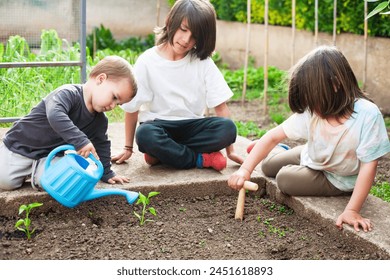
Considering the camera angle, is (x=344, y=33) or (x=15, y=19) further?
(x=344, y=33)

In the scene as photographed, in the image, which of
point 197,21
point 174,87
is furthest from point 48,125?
point 197,21

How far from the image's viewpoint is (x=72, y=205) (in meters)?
2.87

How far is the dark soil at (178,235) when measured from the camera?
258cm

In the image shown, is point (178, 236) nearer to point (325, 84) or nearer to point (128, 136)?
point (325, 84)

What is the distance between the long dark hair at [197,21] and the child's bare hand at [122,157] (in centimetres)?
66

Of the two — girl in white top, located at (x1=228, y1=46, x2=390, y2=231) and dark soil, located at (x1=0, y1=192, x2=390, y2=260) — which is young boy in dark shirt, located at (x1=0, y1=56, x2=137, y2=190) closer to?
dark soil, located at (x1=0, y1=192, x2=390, y2=260)

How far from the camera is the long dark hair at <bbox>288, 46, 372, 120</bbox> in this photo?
A: 9.13ft

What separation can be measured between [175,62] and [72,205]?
1104mm

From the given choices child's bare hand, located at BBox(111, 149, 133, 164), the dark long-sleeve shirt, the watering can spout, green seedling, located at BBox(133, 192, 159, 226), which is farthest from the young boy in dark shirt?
child's bare hand, located at BBox(111, 149, 133, 164)

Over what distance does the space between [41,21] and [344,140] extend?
7.93 ft

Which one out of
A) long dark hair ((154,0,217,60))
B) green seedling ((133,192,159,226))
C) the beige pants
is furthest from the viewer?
long dark hair ((154,0,217,60))
